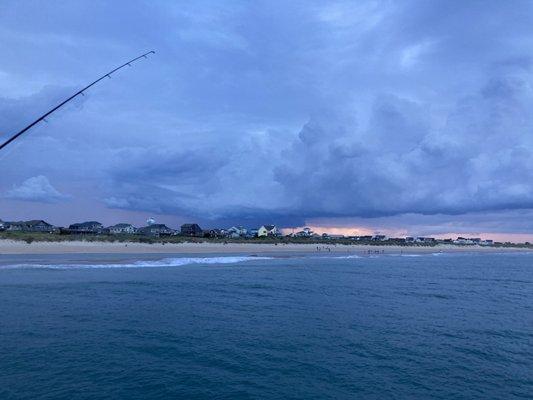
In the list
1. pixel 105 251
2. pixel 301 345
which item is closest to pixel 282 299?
pixel 301 345

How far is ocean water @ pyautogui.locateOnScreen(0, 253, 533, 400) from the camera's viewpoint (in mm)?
13531

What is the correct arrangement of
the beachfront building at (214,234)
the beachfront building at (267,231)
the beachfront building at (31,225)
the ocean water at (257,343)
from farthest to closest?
the beachfront building at (267,231) < the beachfront building at (214,234) < the beachfront building at (31,225) < the ocean water at (257,343)

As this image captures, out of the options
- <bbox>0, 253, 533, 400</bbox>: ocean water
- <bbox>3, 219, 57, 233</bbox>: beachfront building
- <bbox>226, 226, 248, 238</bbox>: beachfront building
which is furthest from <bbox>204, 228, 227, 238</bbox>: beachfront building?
<bbox>0, 253, 533, 400</bbox>: ocean water

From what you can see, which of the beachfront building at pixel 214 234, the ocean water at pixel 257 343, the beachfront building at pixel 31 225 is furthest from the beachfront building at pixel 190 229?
the ocean water at pixel 257 343

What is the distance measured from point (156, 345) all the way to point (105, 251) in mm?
66225

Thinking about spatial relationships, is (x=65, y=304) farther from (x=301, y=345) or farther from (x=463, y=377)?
(x=463, y=377)

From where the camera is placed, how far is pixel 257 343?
18203mm

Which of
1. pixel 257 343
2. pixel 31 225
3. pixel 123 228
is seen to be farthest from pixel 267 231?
pixel 257 343

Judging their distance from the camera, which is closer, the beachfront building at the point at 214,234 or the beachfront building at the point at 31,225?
the beachfront building at the point at 31,225

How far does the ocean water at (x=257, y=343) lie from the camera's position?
13531 millimetres

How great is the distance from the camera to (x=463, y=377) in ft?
48.8

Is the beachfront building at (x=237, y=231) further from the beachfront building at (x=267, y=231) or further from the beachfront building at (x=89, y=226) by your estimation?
the beachfront building at (x=89, y=226)

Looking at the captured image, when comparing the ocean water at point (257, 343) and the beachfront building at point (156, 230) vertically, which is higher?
the beachfront building at point (156, 230)

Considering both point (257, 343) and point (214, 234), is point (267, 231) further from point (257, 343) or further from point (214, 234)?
point (257, 343)
